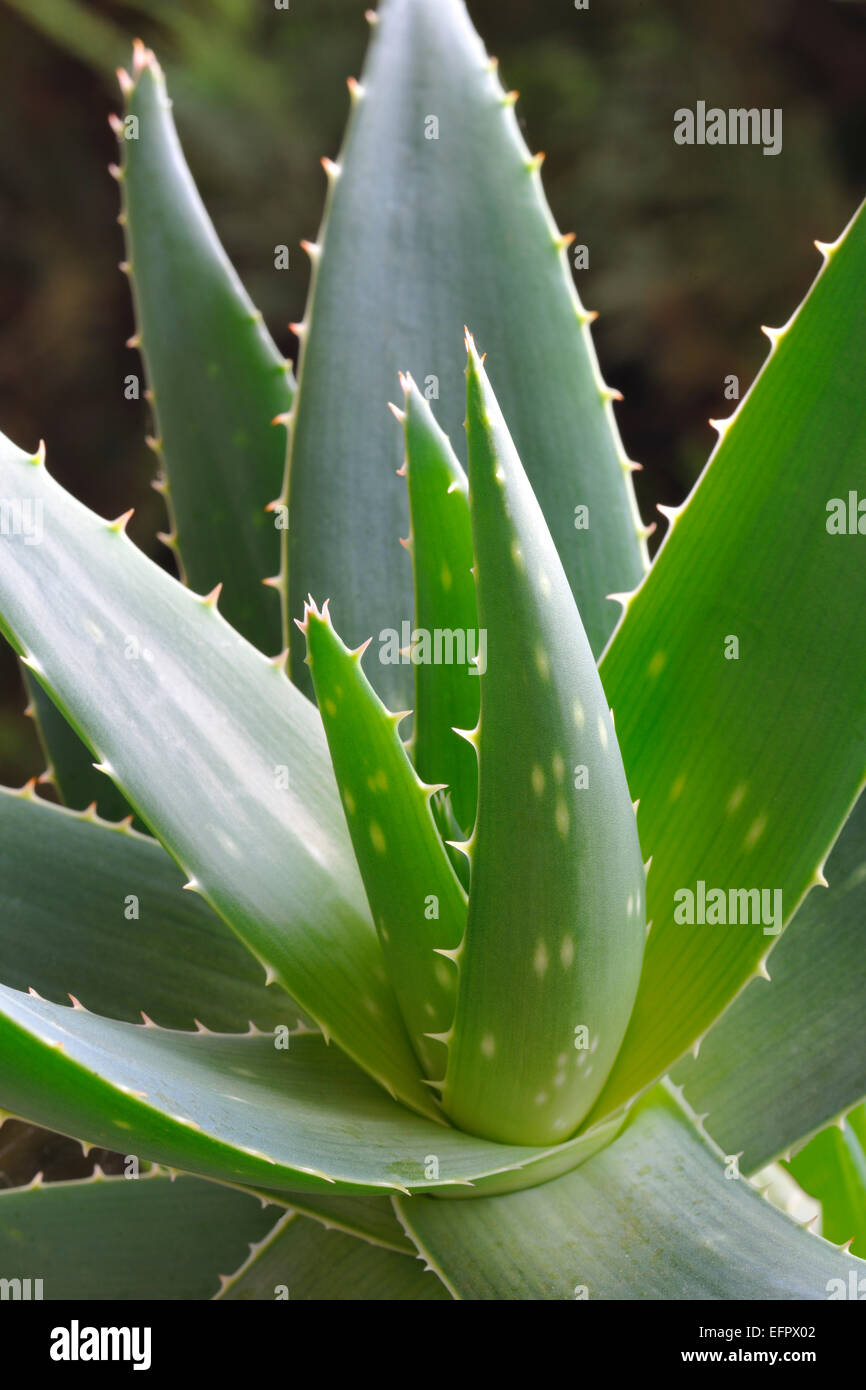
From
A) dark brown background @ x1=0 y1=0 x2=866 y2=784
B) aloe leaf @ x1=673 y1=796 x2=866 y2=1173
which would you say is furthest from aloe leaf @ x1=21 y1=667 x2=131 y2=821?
dark brown background @ x1=0 y1=0 x2=866 y2=784

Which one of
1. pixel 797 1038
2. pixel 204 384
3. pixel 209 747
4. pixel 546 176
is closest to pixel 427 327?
pixel 204 384

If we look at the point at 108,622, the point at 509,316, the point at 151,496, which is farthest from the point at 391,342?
the point at 151,496

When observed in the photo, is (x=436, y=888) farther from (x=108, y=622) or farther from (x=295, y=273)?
(x=295, y=273)

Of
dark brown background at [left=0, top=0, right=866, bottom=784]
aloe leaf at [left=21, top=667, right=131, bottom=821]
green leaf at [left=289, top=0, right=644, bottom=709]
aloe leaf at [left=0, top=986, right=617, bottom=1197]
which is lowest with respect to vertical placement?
aloe leaf at [left=0, top=986, right=617, bottom=1197]

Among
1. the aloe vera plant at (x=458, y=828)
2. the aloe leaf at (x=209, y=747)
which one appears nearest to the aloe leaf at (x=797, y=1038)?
the aloe vera plant at (x=458, y=828)

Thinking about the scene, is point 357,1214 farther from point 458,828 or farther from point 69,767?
point 69,767

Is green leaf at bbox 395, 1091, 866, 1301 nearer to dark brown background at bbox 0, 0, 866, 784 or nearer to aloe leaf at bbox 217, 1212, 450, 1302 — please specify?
aloe leaf at bbox 217, 1212, 450, 1302

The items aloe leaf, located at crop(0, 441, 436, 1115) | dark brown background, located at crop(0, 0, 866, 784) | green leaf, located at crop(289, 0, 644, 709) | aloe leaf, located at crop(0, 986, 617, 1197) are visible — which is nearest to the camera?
aloe leaf, located at crop(0, 986, 617, 1197)
